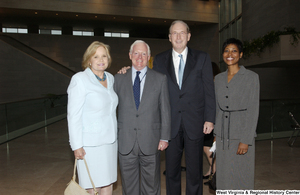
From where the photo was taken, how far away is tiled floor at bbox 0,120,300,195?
330 cm

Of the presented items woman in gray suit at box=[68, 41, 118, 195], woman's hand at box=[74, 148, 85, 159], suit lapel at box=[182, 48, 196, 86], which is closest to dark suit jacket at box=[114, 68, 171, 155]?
woman in gray suit at box=[68, 41, 118, 195]

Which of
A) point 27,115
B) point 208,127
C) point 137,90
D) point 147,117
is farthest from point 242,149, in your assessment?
point 27,115

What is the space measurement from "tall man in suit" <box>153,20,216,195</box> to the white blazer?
25.5 inches

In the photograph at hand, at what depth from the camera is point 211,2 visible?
16812mm

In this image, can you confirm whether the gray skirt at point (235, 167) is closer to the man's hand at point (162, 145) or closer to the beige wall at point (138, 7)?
the man's hand at point (162, 145)

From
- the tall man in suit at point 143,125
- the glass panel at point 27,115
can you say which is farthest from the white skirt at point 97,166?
the glass panel at point 27,115

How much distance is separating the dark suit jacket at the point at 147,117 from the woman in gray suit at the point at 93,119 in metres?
0.11

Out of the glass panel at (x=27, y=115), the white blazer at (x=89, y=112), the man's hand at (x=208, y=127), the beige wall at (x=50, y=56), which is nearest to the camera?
the white blazer at (x=89, y=112)

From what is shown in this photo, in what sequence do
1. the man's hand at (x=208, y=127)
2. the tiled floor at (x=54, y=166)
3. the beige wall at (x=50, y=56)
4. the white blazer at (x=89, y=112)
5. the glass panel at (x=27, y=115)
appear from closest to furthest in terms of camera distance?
the white blazer at (x=89, y=112) < the man's hand at (x=208, y=127) < the tiled floor at (x=54, y=166) < the glass panel at (x=27, y=115) < the beige wall at (x=50, y=56)

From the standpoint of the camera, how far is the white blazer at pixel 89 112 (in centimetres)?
204

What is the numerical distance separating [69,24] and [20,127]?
13.4 m

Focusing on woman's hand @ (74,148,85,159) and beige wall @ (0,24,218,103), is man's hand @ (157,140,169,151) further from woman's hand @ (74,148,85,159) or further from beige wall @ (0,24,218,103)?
beige wall @ (0,24,218,103)

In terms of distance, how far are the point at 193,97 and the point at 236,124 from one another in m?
0.49

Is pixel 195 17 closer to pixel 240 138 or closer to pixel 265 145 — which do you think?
pixel 265 145
